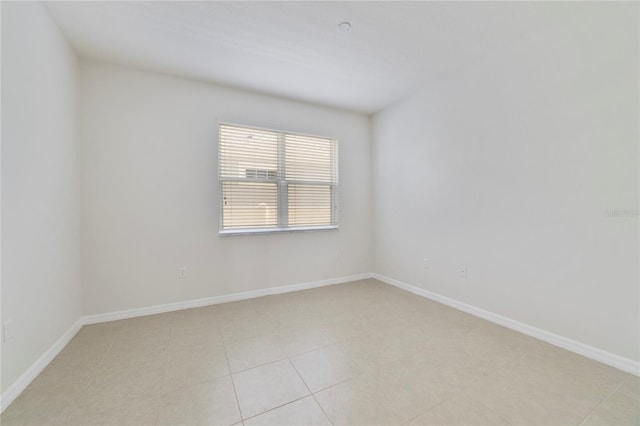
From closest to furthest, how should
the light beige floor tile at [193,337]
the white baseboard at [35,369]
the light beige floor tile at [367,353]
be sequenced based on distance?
1. the white baseboard at [35,369]
2. the light beige floor tile at [367,353]
3. the light beige floor tile at [193,337]

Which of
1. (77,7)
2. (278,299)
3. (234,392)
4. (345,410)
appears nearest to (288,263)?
(278,299)

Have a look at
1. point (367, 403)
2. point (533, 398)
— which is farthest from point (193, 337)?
point (533, 398)

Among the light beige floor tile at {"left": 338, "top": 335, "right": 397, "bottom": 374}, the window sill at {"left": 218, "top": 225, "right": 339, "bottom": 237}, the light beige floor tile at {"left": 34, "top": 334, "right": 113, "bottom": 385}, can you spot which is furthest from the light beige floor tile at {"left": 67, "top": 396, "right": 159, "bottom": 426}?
the window sill at {"left": 218, "top": 225, "right": 339, "bottom": 237}

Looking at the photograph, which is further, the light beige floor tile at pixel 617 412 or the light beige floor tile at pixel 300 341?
the light beige floor tile at pixel 300 341

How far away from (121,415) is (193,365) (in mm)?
478

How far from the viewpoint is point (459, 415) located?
1375mm

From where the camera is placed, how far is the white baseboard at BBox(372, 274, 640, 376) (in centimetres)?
177

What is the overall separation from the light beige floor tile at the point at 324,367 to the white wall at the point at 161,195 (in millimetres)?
1532

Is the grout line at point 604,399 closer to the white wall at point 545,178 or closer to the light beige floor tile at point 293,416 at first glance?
the white wall at point 545,178

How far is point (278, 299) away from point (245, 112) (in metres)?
2.37

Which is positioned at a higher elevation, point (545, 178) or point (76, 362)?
point (545, 178)

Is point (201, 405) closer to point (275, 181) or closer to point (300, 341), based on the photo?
point (300, 341)

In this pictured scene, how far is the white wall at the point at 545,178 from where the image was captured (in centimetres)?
178

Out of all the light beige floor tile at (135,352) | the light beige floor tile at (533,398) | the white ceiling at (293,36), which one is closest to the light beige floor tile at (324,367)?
the light beige floor tile at (533,398)
